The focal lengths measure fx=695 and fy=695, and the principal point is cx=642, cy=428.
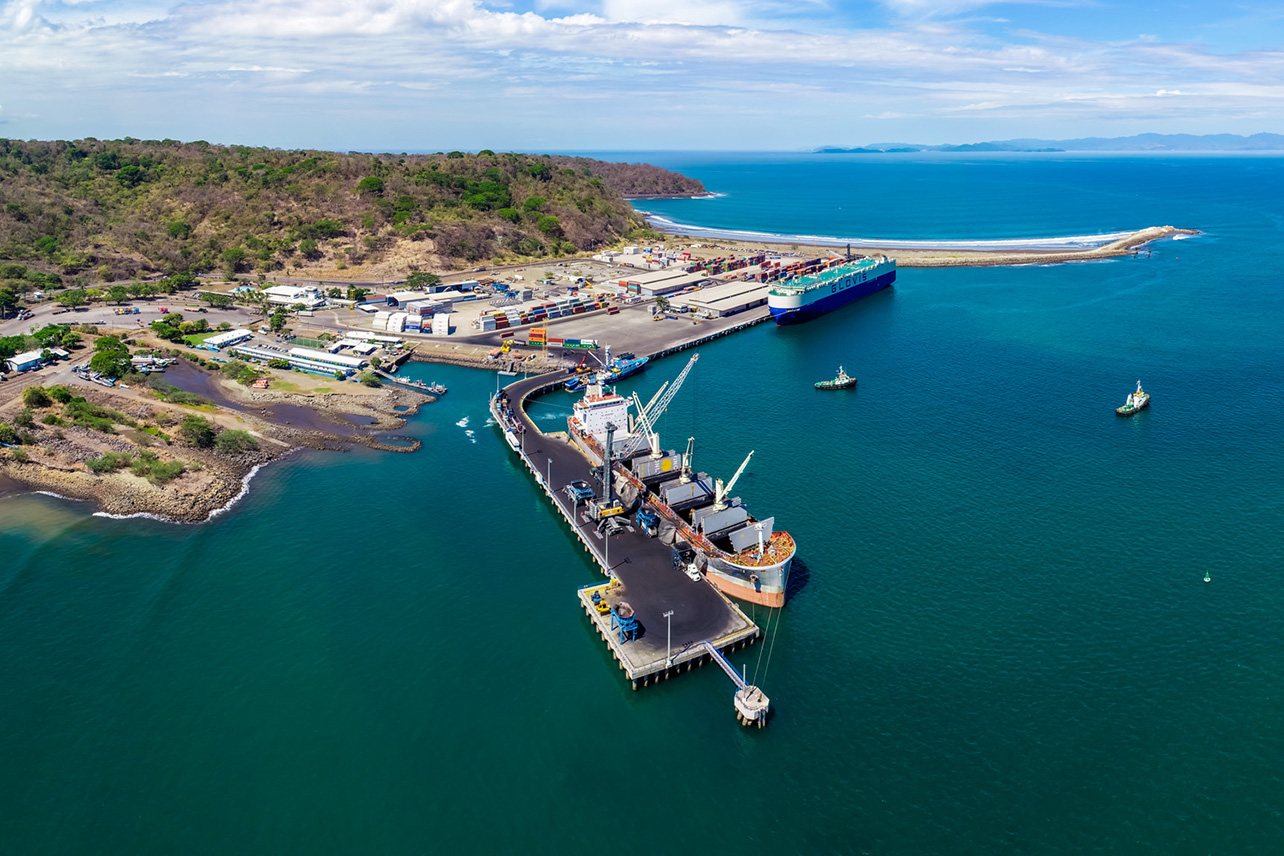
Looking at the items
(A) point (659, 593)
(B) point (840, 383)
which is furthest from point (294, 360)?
(B) point (840, 383)

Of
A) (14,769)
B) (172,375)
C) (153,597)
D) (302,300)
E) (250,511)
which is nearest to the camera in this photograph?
(14,769)

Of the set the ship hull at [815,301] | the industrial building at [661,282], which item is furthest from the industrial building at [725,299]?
the ship hull at [815,301]

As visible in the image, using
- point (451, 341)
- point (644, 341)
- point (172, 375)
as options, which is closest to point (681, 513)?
point (644, 341)

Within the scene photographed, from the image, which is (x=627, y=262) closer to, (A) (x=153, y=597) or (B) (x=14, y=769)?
(A) (x=153, y=597)

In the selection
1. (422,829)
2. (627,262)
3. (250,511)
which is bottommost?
(422,829)

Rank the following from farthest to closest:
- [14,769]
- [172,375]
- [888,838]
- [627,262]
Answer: [627,262] < [172,375] < [14,769] < [888,838]

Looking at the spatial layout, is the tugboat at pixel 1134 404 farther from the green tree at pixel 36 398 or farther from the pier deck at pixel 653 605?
the green tree at pixel 36 398

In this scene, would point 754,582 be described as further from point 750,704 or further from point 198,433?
point 198,433
